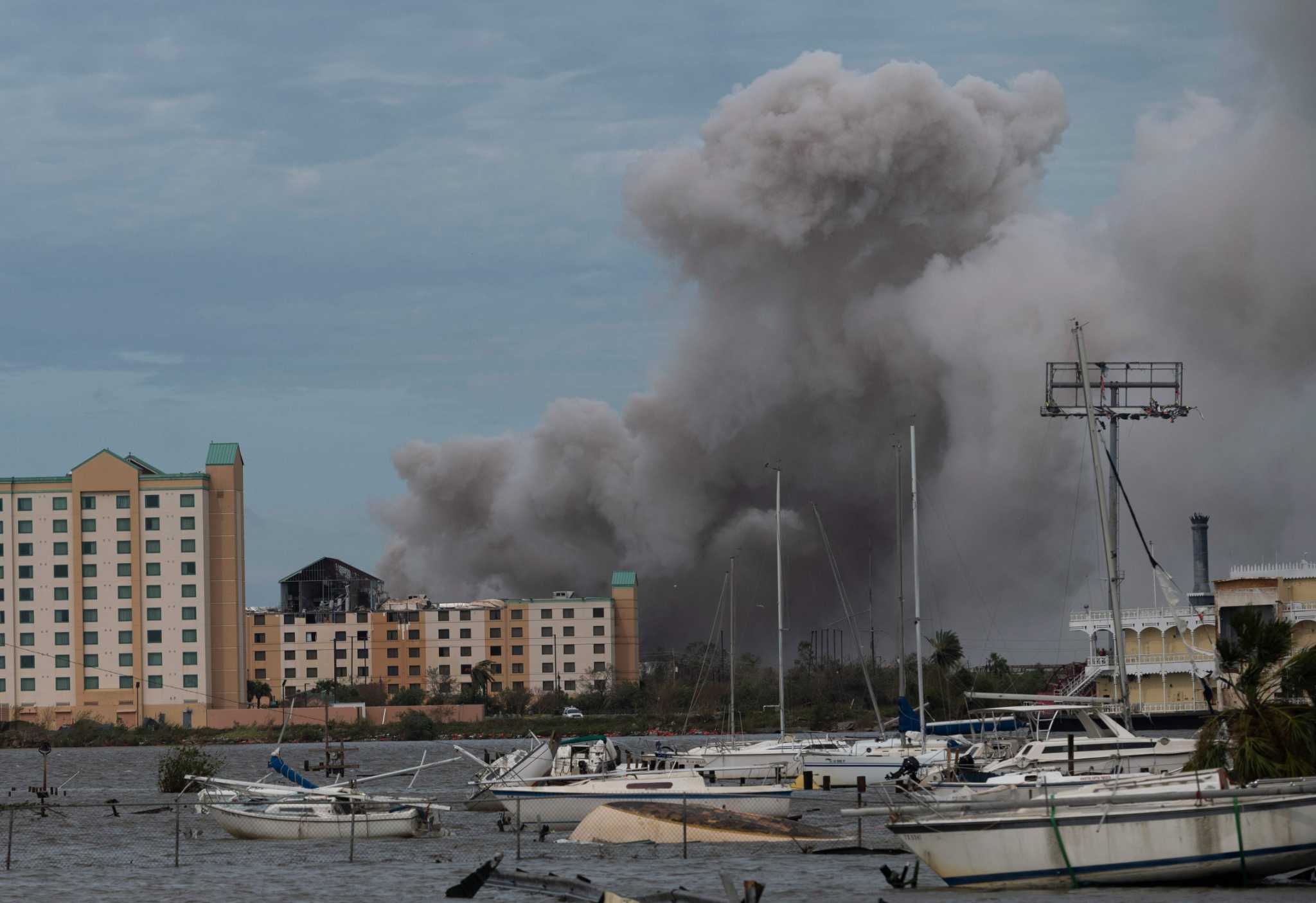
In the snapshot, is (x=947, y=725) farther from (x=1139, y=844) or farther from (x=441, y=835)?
(x=1139, y=844)

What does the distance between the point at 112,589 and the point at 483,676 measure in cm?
4501

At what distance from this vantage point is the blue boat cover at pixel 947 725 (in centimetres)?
6831

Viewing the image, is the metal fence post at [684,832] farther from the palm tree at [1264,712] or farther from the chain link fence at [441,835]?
the palm tree at [1264,712]

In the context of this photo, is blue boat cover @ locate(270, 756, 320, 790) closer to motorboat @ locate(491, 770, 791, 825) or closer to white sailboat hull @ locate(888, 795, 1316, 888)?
motorboat @ locate(491, 770, 791, 825)

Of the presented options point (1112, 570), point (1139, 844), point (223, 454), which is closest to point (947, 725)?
point (1112, 570)

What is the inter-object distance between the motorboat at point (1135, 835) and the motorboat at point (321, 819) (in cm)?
1860

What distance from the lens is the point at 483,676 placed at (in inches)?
7411

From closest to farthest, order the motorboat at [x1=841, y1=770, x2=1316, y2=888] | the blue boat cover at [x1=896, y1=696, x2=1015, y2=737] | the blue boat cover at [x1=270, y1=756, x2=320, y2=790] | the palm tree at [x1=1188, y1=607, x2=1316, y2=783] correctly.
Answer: the motorboat at [x1=841, y1=770, x2=1316, y2=888] → the palm tree at [x1=1188, y1=607, x2=1316, y2=783] → the blue boat cover at [x1=270, y1=756, x2=320, y2=790] → the blue boat cover at [x1=896, y1=696, x2=1015, y2=737]

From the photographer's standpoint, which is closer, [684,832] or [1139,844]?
[1139,844]

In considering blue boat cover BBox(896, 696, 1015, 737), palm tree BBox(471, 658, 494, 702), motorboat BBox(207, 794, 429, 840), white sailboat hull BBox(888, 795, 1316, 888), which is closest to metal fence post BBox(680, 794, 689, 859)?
motorboat BBox(207, 794, 429, 840)

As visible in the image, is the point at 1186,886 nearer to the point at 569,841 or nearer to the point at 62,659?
the point at 569,841

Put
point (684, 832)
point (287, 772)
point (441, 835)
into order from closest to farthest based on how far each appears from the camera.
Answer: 1. point (684, 832)
2. point (441, 835)
3. point (287, 772)

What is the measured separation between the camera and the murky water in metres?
31.1

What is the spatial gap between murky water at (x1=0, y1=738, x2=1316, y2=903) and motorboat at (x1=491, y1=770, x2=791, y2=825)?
1.35 meters
